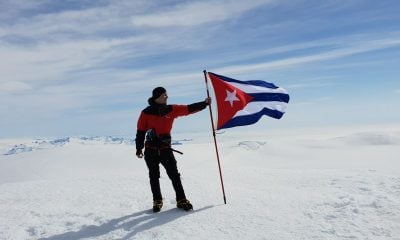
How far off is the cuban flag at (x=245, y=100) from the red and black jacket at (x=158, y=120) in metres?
0.77

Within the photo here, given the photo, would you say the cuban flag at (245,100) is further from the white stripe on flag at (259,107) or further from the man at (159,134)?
the man at (159,134)

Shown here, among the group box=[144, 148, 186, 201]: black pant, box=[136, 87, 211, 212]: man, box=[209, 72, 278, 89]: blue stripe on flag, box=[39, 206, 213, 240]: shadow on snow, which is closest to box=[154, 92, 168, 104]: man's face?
box=[136, 87, 211, 212]: man

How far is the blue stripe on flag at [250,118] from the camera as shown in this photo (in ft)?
26.5

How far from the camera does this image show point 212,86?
8016mm

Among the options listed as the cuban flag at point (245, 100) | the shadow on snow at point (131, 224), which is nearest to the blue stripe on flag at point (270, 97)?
the cuban flag at point (245, 100)

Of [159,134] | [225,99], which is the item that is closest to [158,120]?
[159,134]

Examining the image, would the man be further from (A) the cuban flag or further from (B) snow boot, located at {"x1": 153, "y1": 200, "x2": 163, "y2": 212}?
(A) the cuban flag

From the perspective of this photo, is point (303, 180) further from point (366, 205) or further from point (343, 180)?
point (366, 205)

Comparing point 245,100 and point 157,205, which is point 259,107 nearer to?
point 245,100

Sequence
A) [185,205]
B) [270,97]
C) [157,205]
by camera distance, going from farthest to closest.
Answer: [270,97], [157,205], [185,205]

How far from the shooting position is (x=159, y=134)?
7.37 meters

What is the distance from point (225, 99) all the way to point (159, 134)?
60.9 inches

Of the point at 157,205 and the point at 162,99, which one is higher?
the point at 162,99

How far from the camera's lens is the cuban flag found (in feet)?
26.4
